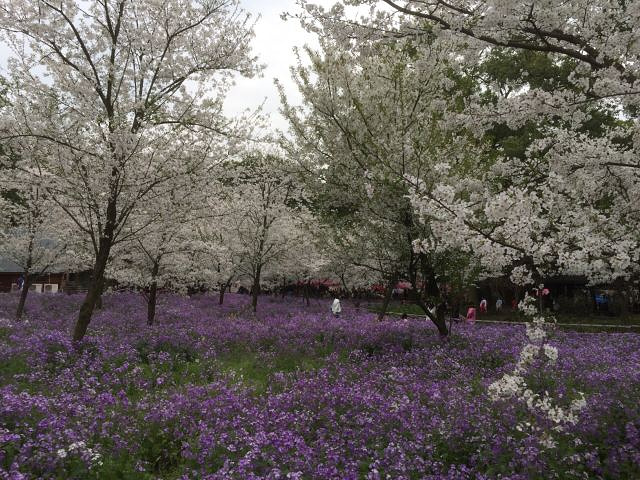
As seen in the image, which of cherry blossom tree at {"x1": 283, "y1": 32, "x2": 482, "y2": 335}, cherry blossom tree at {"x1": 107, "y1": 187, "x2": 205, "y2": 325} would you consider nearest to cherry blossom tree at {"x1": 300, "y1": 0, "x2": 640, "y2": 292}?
cherry blossom tree at {"x1": 283, "y1": 32, "x2": 482, "y2": 335}

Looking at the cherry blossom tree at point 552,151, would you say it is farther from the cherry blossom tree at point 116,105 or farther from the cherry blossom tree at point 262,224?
the cherry blossom tree at point 262,224

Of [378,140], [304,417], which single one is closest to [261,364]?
[304,417]

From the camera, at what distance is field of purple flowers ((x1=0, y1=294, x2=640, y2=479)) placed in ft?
17.2

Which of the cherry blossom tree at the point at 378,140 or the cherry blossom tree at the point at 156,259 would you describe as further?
A: the cherry blossom tree at the point at 156,259

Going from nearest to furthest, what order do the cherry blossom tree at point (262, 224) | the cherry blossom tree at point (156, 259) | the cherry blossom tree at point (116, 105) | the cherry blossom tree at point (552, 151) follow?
the cherry blossom tree at point (552, 151) → the cherry blossom tree at point (116, 105) → the cherry blossom tree at point (156, 259) → the cherry blossom tree at point (262, 224)

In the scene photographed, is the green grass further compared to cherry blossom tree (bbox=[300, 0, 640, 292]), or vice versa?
the green grass

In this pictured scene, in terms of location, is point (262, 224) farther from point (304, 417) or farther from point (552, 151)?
point (552, 151)

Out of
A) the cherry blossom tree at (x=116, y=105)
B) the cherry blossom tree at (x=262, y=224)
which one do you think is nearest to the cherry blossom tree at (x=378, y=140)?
the cherry blossom tree at (x=116, y=105)

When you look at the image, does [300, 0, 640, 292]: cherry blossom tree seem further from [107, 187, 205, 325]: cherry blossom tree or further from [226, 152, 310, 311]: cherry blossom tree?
[226, 152, 310, 311]: cherry blossom tree

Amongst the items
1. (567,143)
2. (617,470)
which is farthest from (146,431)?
(567,143)

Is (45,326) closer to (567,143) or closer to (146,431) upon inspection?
(146,431)

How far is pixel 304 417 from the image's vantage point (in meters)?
6.48

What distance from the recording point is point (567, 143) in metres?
6.28

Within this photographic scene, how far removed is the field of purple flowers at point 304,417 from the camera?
17.2 ft
